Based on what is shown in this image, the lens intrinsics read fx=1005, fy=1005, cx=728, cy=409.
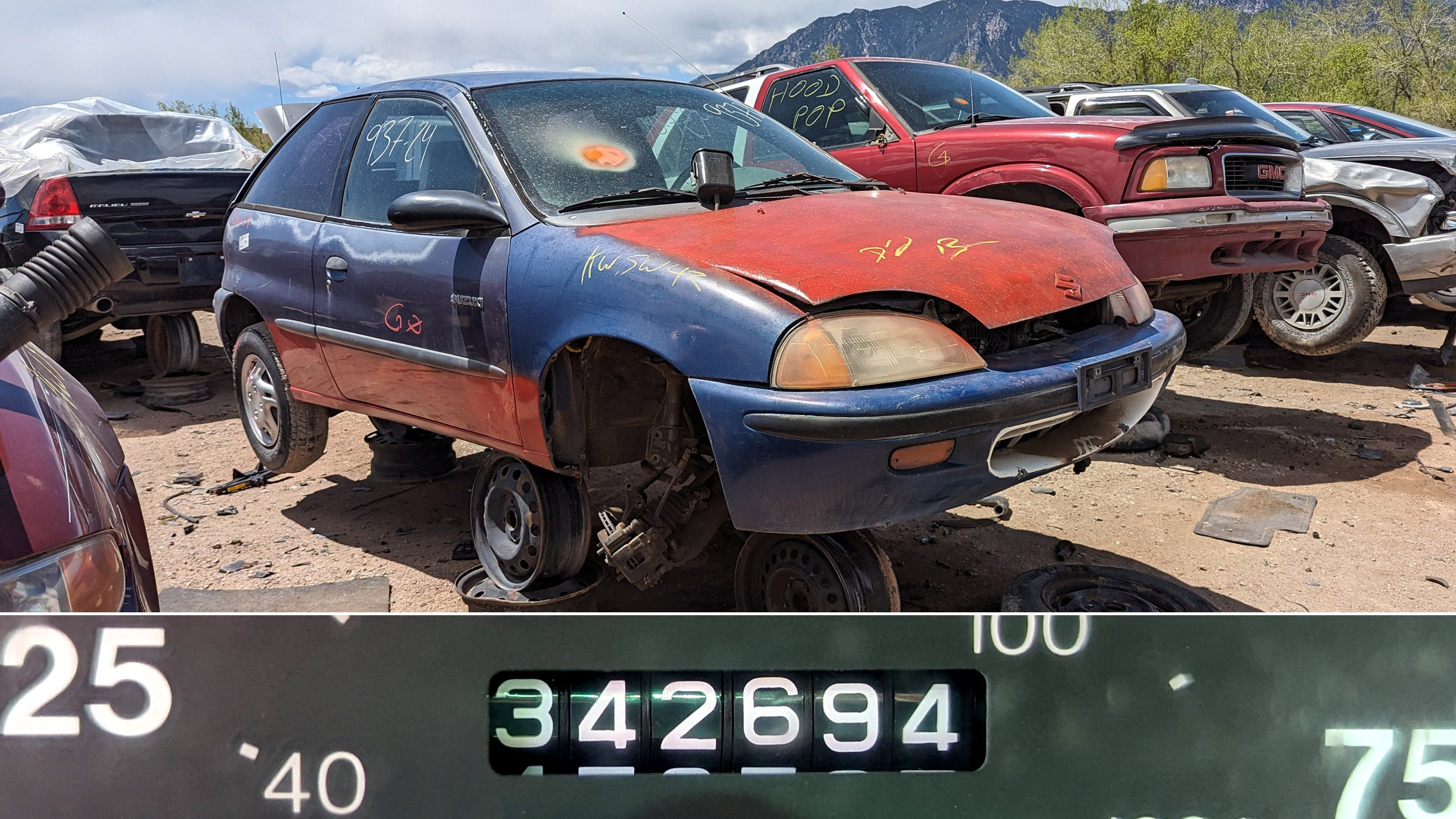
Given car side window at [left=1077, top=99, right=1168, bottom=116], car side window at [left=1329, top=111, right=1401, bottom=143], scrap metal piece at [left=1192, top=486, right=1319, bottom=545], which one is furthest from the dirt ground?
car side window at [left=1329, top=111, right=1401, bottom=143]

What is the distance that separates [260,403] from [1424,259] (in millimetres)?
6843

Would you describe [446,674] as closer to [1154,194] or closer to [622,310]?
[622,310]

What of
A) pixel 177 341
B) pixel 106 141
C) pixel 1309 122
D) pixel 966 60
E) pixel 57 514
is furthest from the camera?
pixel 966 60

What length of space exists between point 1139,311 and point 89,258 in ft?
9.06

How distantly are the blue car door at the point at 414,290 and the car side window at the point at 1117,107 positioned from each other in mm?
5984

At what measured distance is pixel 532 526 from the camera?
3334mm

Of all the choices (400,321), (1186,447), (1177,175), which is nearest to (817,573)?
(400,321)

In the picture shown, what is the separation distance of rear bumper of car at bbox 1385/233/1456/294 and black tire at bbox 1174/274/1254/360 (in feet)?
5.61

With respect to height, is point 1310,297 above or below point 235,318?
below

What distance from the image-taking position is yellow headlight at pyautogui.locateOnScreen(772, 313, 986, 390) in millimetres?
2322

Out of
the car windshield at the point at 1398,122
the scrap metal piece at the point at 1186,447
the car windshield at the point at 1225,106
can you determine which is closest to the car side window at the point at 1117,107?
the car windshield at the point at 1225,106

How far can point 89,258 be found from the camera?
1171 mm

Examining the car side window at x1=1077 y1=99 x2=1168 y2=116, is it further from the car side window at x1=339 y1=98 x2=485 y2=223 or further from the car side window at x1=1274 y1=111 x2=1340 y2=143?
the car side window at x1=339 y1=98 x2=485 y2=223

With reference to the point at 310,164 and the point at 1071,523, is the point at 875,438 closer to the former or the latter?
the point at 1071,523
